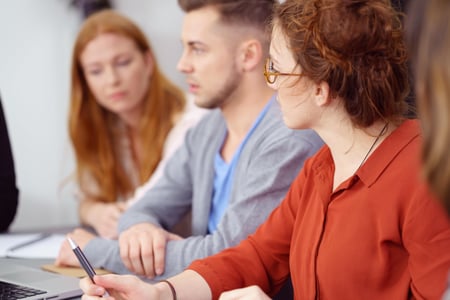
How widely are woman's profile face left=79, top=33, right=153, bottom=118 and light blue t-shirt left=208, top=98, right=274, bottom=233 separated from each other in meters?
0.76

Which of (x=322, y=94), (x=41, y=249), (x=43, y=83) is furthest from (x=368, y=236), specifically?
(x=43, y=83)

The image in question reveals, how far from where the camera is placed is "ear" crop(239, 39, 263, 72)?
5.66 feet

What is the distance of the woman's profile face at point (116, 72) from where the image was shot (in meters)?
2.43

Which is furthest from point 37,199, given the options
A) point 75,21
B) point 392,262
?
point 392,262

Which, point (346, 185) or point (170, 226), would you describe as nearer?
point (346, 185)

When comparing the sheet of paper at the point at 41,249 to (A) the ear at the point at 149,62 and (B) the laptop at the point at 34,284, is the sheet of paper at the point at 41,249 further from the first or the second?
(A) the ear at the point at 149,62

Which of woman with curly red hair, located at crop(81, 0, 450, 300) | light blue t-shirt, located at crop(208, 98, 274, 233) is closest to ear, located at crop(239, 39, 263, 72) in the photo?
light blue t-shirt, located at crop(208, 98, 274, 233)

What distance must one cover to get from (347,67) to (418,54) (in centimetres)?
39

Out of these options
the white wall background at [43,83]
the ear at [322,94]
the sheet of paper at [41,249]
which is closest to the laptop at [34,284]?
the sheet of paper at [41,249]

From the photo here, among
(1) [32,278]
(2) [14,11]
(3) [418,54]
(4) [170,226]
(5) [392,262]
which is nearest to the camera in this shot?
(3) [418,54]

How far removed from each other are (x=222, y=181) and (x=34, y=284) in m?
0.55

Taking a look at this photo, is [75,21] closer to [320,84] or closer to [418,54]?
[320,84]

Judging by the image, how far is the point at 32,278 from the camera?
1421mm

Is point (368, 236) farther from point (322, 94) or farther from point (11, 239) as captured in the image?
→ point (11, 239)
